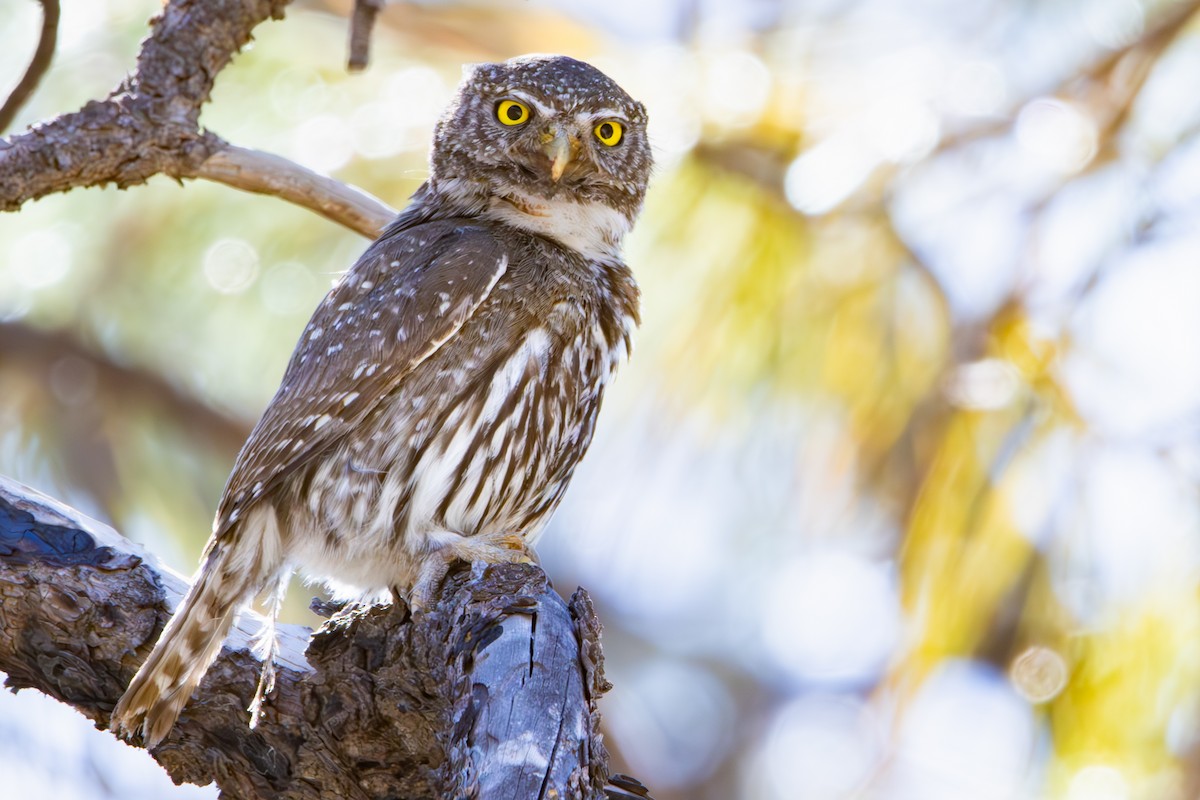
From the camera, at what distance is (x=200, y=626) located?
3.05 meters

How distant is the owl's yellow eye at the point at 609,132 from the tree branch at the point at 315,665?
1532 millimetres

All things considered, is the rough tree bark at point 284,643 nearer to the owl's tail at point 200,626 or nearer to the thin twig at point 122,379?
the owl's tail at point 200,626

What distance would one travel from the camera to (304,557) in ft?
11.3

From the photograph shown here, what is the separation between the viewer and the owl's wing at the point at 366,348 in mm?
3289

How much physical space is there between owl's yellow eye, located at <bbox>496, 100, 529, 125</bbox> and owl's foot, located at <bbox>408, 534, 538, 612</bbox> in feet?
4.03

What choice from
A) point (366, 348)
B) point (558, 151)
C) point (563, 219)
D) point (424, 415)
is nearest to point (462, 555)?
point (424, 415)

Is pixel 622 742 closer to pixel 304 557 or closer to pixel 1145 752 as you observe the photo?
pixel 1145 752

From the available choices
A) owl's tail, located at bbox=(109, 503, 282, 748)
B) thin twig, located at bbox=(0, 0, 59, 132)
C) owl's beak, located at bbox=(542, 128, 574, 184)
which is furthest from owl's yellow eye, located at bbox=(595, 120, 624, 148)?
thin twig, located at bbox=(0, 0, 59, 132)

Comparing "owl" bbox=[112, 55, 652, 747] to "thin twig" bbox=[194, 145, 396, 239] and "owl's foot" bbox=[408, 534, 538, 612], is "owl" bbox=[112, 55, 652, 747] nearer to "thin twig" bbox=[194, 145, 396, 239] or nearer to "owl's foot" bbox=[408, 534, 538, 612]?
"owl's foot" bbox=[408, 534, 538, 612]

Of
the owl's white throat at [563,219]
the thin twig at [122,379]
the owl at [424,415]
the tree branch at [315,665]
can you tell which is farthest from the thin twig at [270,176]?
the thin twig at [122,379]

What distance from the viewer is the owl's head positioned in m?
3.74

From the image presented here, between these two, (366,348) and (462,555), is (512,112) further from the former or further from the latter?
(462,555)

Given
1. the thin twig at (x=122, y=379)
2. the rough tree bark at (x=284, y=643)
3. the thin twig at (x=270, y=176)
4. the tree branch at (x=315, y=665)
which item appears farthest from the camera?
the thin twig at (x=122, y=379)

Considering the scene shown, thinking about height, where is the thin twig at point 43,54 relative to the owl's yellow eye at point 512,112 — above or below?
below
